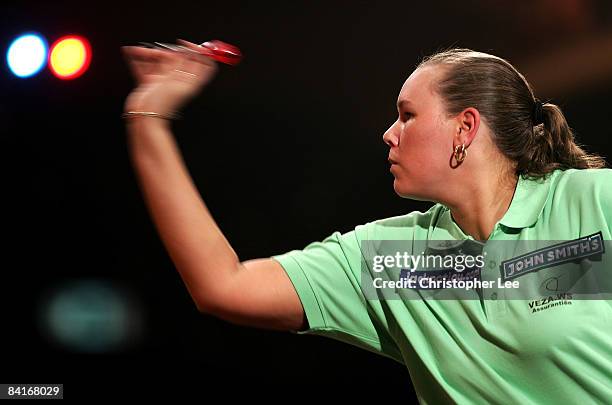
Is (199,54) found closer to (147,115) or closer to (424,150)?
(147,115)

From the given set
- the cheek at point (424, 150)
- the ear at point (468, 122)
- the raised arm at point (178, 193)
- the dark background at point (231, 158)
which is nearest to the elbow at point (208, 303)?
the raised arm at point (178, 193)

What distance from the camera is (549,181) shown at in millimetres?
1383

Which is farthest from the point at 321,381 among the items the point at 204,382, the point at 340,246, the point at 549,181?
the point at 549,181

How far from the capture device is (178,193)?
118 cm

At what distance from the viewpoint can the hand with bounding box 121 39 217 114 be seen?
3.92ft

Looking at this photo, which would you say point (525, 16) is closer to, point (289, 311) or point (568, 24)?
point (568, 24)

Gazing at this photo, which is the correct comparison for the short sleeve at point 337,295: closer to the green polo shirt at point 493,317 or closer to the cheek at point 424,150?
the green polo shirt at point 493,317

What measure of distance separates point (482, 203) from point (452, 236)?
8 centimetres

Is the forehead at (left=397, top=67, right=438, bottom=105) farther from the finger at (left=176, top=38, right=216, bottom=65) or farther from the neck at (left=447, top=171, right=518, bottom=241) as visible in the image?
the finger at (left=176, top=38, right=216, bottom=65)

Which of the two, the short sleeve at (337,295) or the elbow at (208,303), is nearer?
the elbow at (208,303)

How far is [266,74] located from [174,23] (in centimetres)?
32

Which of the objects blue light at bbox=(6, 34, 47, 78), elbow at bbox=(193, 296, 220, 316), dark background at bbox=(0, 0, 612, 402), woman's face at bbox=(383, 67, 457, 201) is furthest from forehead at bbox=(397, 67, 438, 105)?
blue light at bbox=(6, 34, 47, 78)

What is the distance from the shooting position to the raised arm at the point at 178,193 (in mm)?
1181

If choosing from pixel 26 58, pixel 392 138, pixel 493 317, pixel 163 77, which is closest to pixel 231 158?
pixel 26 58
